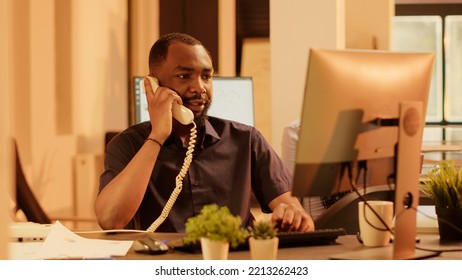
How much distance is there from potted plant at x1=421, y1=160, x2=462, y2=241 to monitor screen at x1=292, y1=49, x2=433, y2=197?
195 millimetres

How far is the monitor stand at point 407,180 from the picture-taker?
153 centimetres

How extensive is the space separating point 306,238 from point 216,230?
14.3 inches

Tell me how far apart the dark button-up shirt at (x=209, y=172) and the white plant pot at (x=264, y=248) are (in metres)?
0.67

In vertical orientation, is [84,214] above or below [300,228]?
below

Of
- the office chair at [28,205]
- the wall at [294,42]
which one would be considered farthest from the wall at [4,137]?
the wall at [294,42]

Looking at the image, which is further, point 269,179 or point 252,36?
point 252,36

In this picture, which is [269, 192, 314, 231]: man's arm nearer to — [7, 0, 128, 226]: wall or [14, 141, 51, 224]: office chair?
[14, 141, 51, 224]: office chair

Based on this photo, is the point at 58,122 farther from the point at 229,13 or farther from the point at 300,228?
the point at 300,228

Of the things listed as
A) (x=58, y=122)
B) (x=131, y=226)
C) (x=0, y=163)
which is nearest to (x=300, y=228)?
(x=131, y=226)

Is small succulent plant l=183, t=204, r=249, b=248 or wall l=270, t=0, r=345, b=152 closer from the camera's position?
small succulent plant l=183, t=204, r=249, b=248

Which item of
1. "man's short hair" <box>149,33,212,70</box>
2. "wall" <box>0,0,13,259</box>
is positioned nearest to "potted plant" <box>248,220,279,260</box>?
"wall" <box>0,0,13,259</box>

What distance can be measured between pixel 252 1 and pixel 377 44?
1.23 metres

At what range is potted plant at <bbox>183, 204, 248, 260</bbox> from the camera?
141 centimetres

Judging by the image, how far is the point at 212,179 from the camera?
2.18 metres
